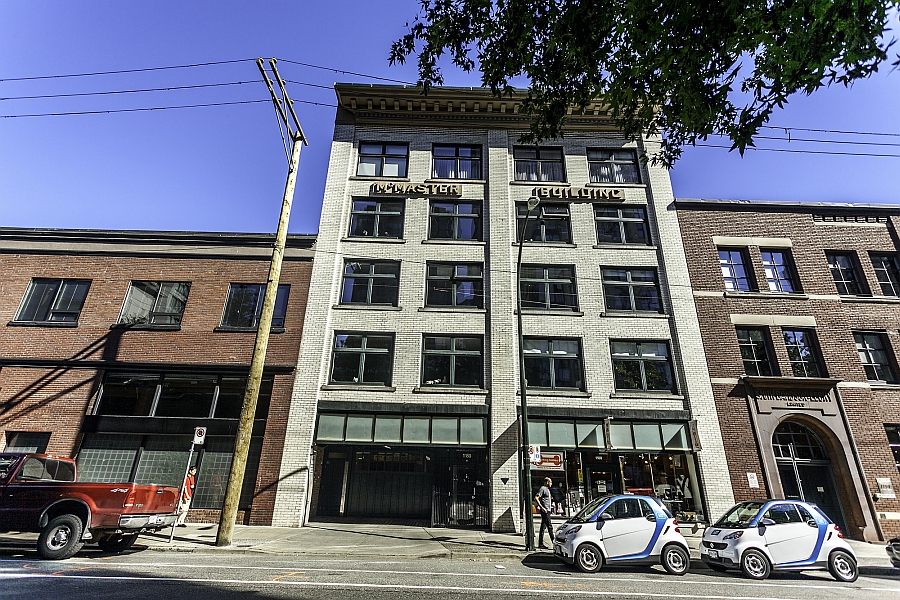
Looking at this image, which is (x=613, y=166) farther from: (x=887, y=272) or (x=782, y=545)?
(x=782, y=545)

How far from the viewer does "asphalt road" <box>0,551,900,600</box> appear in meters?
6.76

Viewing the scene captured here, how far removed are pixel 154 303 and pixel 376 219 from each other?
32.0 ft

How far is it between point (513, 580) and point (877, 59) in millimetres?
9681

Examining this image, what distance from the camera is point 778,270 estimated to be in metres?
19.0

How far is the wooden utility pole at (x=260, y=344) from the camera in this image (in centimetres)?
1156

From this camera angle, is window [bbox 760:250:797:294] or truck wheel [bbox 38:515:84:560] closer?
truck wheel [bbox 38:515:84:560]

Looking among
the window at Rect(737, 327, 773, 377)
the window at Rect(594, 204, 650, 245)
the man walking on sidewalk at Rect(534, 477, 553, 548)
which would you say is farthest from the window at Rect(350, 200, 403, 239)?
the window at Rect(737, 327, 773, 377)

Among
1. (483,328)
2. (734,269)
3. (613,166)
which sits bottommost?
(483,328)

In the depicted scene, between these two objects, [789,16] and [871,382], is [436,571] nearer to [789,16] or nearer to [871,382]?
[789,16]

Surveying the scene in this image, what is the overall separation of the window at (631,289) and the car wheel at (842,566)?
10.1m

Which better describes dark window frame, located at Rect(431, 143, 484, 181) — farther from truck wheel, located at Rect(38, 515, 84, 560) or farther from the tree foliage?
truck wheel, located at Rect(38, 515, 84, 560)

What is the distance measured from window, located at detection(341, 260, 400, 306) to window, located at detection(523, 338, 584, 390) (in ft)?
20.0

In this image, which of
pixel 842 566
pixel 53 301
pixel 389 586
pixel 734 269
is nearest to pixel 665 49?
pixel 389 586

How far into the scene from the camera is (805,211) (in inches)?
782
